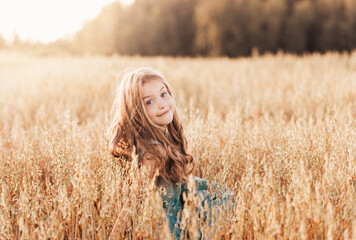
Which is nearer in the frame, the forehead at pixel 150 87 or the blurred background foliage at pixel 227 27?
the forehead at pixel 150 87

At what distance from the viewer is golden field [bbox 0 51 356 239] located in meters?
1.27

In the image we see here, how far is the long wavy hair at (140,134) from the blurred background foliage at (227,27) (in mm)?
15558

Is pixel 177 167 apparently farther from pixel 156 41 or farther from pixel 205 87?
pixel 156 41

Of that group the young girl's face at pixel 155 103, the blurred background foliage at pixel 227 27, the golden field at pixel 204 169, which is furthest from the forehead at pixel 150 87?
the blurred background foliage at pixel 227 27

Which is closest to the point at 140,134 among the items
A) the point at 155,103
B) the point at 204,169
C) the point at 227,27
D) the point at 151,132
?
the point at 151,132

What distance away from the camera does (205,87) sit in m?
5.50

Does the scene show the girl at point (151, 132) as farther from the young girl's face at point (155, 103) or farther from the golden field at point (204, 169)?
the golden field at point (204, 169)

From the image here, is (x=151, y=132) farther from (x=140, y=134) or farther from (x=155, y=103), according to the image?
(x=155, y=103)

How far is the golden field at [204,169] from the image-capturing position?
4.17 ft

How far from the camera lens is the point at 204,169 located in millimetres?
2078

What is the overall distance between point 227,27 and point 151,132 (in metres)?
17.1

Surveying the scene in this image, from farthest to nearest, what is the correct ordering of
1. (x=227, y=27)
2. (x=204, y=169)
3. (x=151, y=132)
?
(x=227, y=27) < (x=204, y=169) < (x=151, y=132)

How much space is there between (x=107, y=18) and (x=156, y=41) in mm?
3863

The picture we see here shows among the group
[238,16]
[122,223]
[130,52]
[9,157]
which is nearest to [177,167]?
[122,223]
